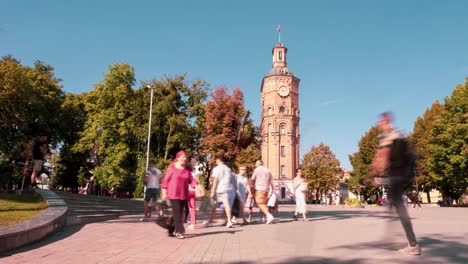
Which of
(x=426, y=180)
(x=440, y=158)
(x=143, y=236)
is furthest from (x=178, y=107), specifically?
(x=143, y=236)

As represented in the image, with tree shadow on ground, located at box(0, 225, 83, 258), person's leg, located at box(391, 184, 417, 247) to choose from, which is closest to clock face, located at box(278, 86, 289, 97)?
tree shadow on ground, located at box(0, 225, 83, 258)

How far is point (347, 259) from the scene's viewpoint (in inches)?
253

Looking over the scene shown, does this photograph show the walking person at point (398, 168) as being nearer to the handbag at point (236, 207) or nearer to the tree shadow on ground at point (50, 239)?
the handbag at point (236, 207)

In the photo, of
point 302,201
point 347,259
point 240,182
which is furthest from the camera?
point 302,201

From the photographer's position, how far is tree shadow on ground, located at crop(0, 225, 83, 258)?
7.43 m

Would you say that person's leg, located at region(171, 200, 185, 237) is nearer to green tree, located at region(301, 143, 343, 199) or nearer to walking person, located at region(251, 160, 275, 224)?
walking person, located at region(251, 160, 275, 224)

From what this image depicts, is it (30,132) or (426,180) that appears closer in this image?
(30,132)

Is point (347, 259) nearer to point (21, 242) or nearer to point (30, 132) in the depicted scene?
point (21, 242)

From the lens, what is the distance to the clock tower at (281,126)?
77.9 m

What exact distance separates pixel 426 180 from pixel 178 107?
32562 mm

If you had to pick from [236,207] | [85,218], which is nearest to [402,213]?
[236,207]

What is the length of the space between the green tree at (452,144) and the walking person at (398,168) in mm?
38175

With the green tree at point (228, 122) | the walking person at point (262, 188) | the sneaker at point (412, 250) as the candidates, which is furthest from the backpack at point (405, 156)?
the green tree at point (228, 122)

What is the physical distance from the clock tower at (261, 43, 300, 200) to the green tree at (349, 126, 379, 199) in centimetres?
1258
